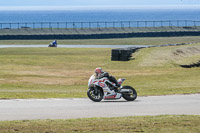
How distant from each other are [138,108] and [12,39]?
83416 millimetres

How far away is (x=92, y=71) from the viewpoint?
139ft

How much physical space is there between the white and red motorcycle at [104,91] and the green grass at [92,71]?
4.61 m

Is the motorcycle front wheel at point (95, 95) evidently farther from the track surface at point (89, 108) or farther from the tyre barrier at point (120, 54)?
the tyre barrier at point (120, 54)

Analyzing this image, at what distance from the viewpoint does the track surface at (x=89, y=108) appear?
52.8ft

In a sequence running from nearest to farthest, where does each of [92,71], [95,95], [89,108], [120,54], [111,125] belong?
[111,125] < [89,108] < [95,95] < [92,71] < [120,54]

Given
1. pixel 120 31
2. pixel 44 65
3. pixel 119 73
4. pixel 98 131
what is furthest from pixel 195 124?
pixel 120 31

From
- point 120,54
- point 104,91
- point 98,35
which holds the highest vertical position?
point 98,35

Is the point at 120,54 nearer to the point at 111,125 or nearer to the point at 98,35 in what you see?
A: the point at 111,125

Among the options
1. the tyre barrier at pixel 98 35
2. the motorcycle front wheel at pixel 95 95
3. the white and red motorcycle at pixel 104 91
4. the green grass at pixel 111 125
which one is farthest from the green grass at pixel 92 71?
the tyre barrier at pixel 98 35

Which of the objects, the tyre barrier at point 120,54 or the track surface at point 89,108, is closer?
the track surface at point 89,108

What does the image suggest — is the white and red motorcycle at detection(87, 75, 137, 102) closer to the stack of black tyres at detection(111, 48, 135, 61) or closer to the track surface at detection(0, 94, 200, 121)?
the track surface at detection(0, 94, 200, 121)

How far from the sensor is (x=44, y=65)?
47719mm

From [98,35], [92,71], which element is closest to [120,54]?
[92,71]

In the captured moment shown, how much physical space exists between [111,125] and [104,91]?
6581 mm
